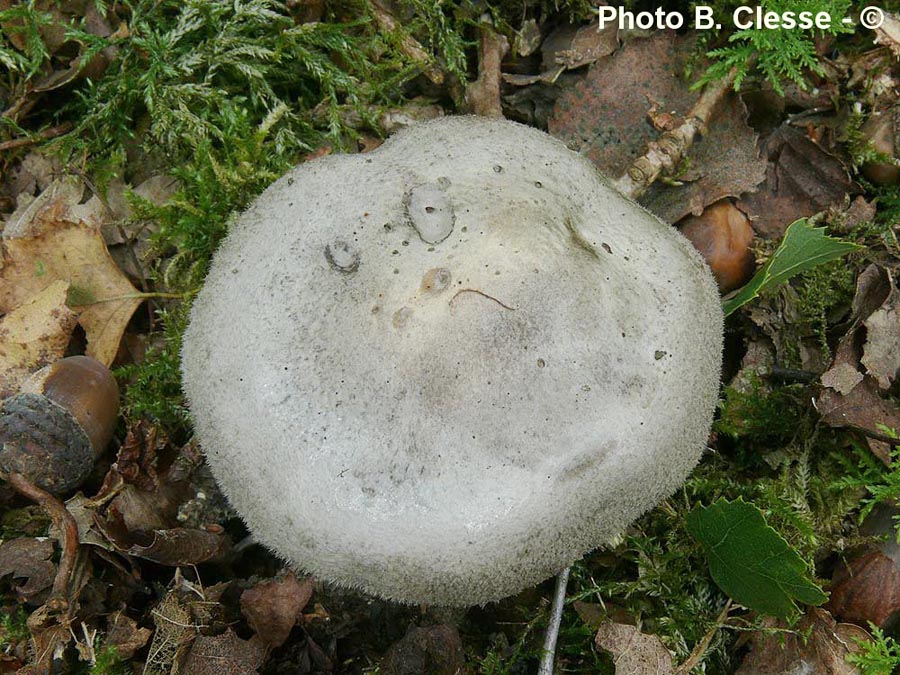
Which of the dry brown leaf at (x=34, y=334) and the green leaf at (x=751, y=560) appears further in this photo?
the dry brown leaf at (x=34, y=334)

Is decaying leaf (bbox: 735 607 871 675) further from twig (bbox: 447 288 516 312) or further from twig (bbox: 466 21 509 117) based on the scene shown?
twig (bbox: 466 21 509 117)

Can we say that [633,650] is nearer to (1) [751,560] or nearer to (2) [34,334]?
(1) [751,560]

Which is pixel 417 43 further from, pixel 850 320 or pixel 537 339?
pixel 850 320

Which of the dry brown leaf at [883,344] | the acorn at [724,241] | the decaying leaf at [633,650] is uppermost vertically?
the acorn at [724,241]

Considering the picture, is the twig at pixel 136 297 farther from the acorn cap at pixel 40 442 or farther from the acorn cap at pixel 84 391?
the acorn cap at pixel 40 442

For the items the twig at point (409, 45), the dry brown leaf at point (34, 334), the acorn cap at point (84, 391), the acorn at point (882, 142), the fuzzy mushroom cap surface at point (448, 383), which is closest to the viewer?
the fuzzy mushroom cap surface at point (448, 383)

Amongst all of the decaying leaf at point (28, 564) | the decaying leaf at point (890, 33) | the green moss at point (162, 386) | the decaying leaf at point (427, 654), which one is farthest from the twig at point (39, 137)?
the decaying leaf at point (890, 33)
